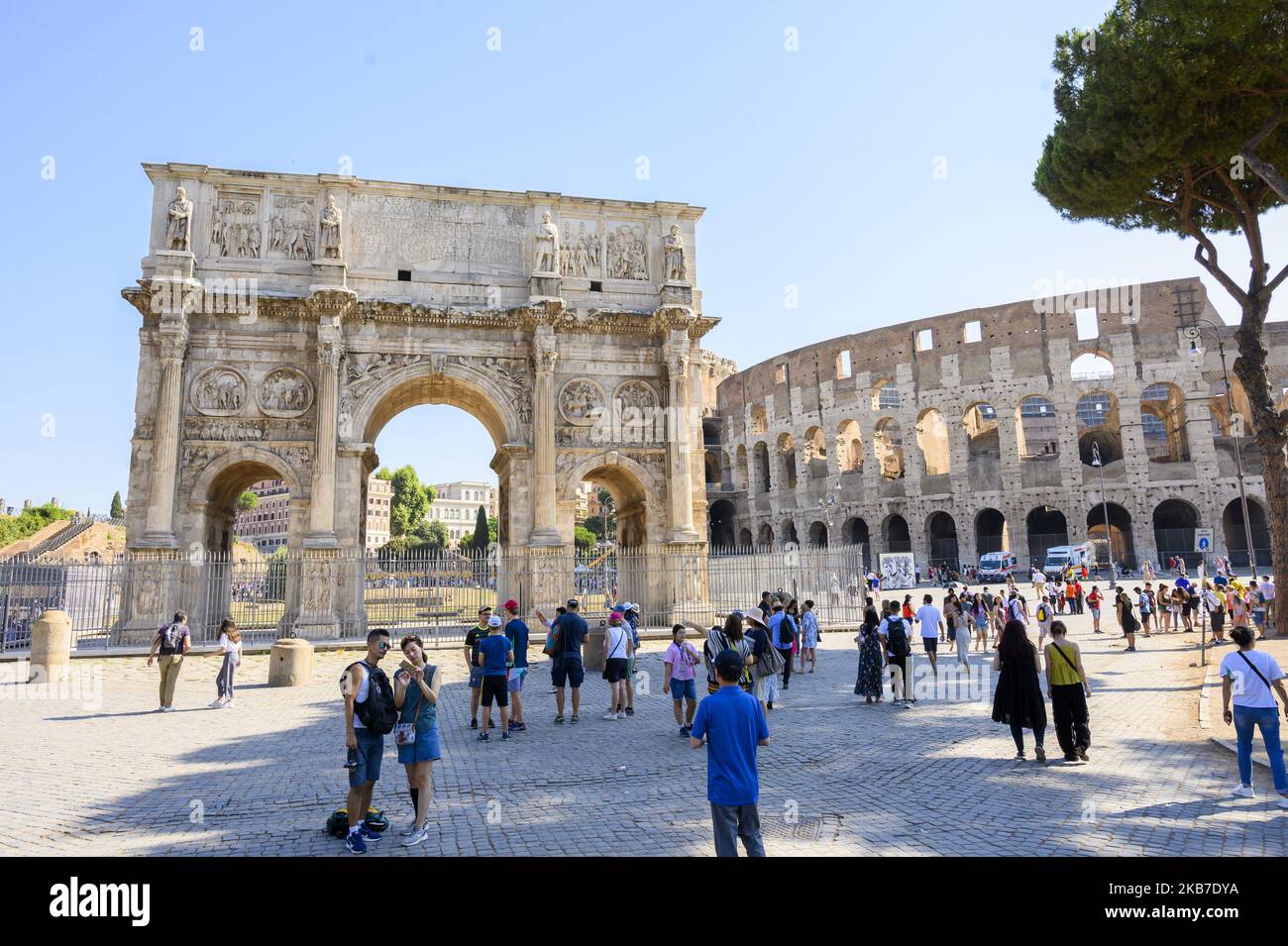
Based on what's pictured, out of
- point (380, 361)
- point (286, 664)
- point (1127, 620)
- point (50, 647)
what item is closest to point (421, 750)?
point (286, 664)

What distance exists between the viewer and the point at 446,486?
127750 mm

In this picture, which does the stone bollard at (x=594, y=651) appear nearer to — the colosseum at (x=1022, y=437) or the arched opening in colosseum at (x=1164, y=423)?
the colosseum at (x=1022, y=437)

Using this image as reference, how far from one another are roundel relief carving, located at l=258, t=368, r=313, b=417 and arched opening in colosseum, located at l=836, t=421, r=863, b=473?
33107 millimetres

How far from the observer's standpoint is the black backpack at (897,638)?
33.6ft

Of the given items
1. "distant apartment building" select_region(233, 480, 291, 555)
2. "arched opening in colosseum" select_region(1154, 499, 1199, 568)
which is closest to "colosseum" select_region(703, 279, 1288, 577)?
"arched opening in colosseum" select_region(1154, 499, 1199, 568)

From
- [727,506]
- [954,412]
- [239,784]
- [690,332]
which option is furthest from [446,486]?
[239,784]

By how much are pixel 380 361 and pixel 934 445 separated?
37.4 m

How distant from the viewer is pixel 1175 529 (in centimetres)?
3934

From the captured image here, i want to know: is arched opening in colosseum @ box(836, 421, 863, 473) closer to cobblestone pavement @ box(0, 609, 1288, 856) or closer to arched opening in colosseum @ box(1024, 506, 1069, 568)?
arched opening in colosseum @ box(1024, 506, 1069, 568)

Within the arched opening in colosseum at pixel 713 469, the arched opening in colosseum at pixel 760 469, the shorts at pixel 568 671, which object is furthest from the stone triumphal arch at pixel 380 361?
the arched opening in colosseum at pixel 713 469
